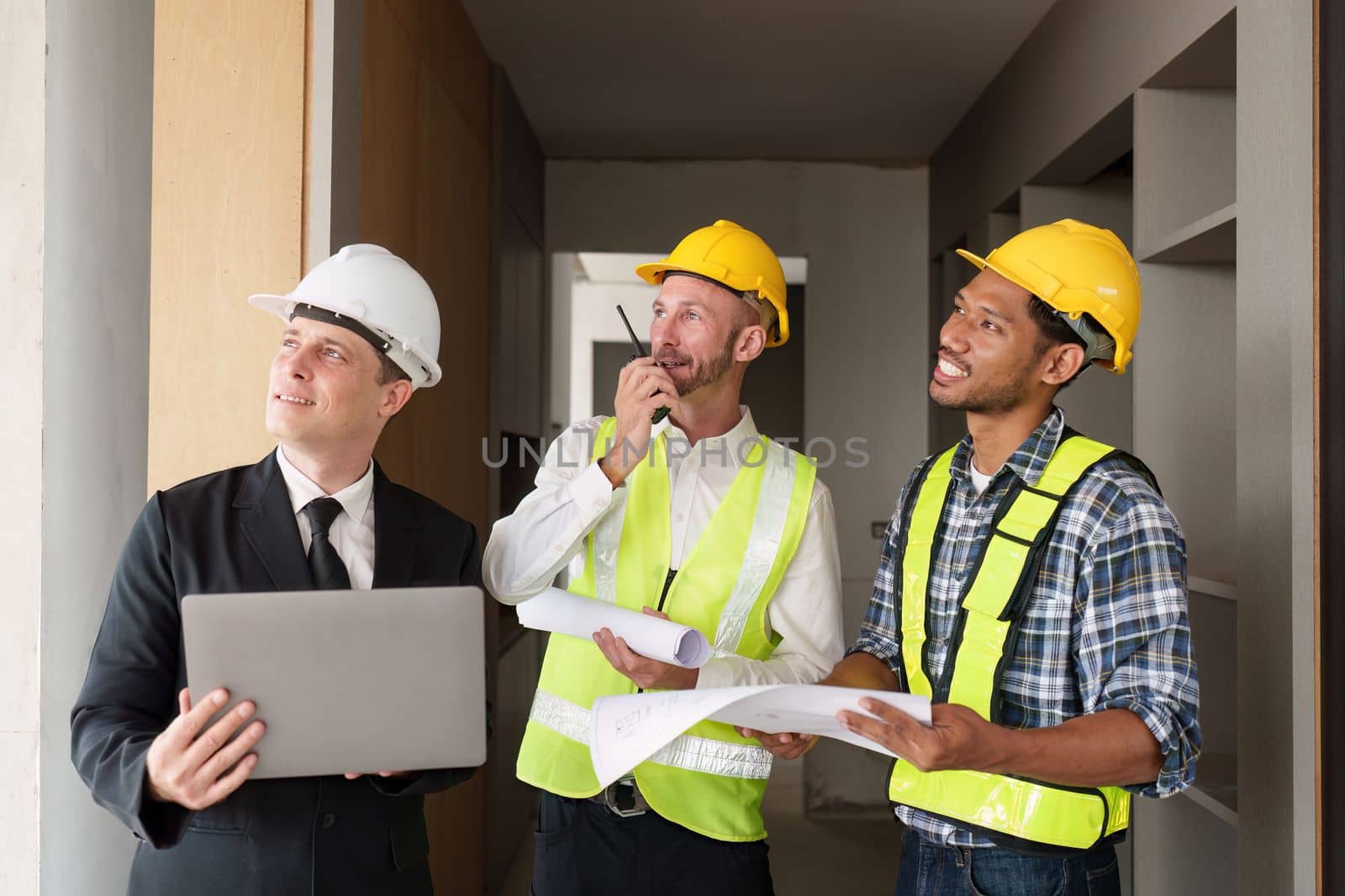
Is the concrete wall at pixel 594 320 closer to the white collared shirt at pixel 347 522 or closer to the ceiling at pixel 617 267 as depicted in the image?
the ceiling at pixel 617 267

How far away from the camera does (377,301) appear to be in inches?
62.6

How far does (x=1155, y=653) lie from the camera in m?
1.54

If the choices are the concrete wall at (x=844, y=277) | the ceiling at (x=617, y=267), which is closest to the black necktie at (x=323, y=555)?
the concrete wall at (x=844, y=277)

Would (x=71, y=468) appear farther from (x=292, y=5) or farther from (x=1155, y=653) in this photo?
(x=1155, y=653)

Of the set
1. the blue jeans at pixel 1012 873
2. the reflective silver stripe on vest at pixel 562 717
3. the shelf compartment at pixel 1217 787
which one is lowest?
the shelf compartment at pixel 1217 787

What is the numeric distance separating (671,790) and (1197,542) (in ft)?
5.62

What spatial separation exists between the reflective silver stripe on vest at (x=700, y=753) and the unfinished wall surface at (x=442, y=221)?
0.93 m

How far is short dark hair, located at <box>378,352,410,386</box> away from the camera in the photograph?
5.28 feet

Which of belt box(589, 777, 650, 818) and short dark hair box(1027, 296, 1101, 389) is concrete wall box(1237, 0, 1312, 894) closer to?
short dark hair box(1027, 296, 1101, 389)

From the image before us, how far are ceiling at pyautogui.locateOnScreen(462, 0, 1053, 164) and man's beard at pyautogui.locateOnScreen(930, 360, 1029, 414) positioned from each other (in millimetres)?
2498

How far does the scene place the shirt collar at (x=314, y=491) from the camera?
1537 mm

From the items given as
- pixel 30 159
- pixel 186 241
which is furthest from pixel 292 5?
pixel 30 159

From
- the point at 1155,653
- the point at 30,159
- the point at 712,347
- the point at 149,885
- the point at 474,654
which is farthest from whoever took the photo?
the point at 712,347

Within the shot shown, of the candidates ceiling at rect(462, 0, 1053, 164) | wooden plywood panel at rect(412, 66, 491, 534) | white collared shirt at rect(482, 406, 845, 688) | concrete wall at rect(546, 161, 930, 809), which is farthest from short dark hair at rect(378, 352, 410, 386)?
concrete wall at rect(546, 161, 930, 809)
